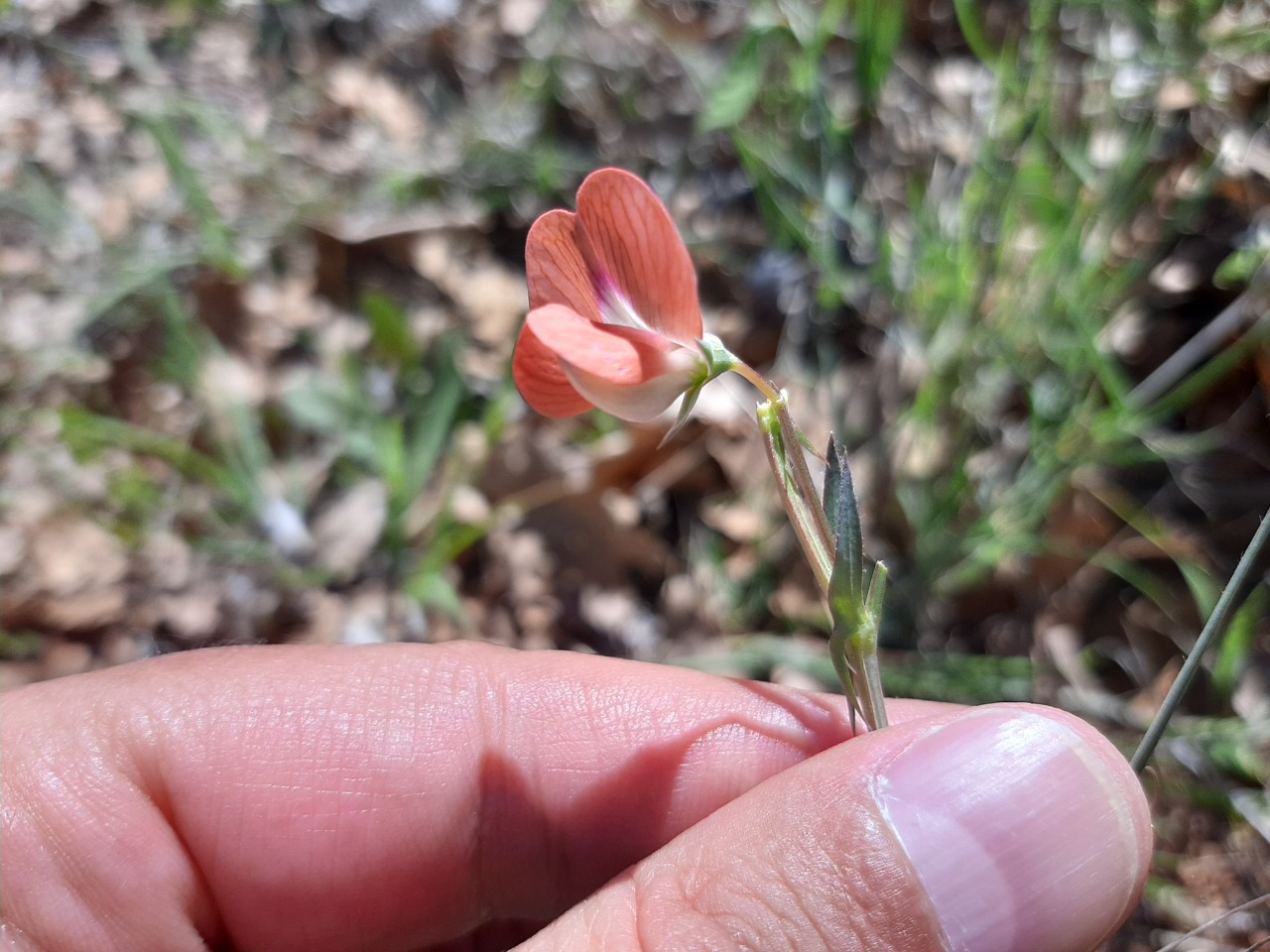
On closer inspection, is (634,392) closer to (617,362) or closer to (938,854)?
(617,362)

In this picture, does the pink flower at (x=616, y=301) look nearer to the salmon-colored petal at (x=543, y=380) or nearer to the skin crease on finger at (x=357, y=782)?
the salmon-colored petal at (x=543, y=380)

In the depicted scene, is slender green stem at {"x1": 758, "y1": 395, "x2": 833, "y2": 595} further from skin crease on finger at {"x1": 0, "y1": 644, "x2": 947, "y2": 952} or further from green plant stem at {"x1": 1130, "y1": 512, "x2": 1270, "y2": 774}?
skin crease on finger at {"x1": 0, "y1": 644, "x2": 947, "y2": 952}

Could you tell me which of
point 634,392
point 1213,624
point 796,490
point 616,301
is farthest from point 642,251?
point 1213,624

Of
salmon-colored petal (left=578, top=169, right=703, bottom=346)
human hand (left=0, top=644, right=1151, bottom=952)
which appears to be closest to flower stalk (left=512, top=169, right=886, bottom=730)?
salmon-colored petal (left=578, top=169, right=703, bottom=346)

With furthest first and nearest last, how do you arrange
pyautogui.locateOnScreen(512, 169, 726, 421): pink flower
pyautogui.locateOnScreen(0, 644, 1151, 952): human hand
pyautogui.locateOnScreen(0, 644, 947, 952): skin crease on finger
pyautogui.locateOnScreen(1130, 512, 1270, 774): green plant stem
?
pyautogui.locateOnScreen(0, 644, 947, 952): skin crease on finger → pyautogui.locateOnScreen(0, 644, 1151, 952): human hand → pyautogui.locateOnScreen(512, 169, 726, 421): pink flower → pyautogui.locateOnScreen(1130, 512, 1270, 774): green plant stem

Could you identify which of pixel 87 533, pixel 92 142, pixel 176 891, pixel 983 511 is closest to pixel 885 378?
pixel 983 511

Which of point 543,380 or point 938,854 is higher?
point 543,380

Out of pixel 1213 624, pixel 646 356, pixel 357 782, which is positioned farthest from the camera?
pixel 357 782
